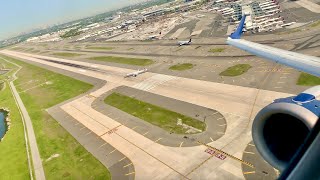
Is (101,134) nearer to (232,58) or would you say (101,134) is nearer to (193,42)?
(232,58)

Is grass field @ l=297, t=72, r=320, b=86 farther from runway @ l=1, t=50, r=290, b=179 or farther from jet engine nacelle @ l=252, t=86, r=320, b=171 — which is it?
jet engine nacelle @ l=252, t=86, r=320, b=171

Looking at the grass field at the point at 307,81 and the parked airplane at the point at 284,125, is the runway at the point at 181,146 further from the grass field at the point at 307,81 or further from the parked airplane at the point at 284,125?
the parked airplane at the point at 284,125

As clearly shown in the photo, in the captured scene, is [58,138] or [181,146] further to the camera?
[58,138]

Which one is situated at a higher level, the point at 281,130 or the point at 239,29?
the point at 239,29

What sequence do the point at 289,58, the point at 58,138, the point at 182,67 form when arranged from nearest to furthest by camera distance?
the point at 289,58
the point at 58,138
the point at 182,67

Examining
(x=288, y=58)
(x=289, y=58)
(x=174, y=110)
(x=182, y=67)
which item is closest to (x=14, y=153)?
(x=174, y=110)

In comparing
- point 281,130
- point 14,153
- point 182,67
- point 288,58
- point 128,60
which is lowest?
point 128,60

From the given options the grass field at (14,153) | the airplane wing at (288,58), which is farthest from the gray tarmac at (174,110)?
the grass field at (14,153)

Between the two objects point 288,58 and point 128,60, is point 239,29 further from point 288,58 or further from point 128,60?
point 128,60
